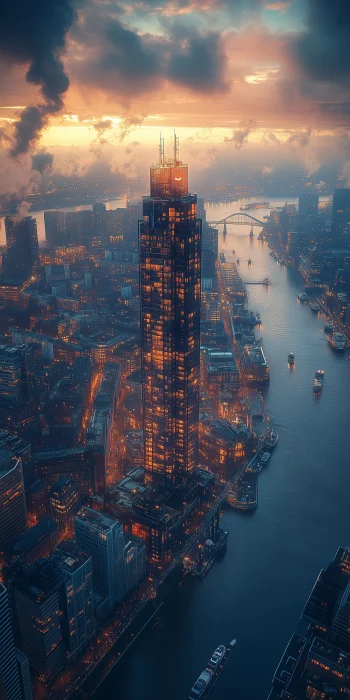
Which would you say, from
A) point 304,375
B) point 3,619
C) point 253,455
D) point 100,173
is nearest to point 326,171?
point 100,173

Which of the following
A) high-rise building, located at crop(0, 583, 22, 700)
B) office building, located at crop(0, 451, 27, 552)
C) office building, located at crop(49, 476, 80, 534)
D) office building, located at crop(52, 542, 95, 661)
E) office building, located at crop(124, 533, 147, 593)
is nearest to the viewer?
high-rise building, located at crop(0, 583, 22, 700)

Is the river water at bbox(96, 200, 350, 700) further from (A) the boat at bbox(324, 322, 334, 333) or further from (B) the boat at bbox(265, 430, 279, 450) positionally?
(A) the boat at bbox(324, 322, 334, 333)

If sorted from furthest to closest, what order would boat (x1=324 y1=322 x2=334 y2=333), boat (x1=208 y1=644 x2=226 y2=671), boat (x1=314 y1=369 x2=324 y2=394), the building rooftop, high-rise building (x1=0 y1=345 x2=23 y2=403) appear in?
boat (x1=324 y1=322 x2=334 y2=333) → boat (x1=314 y1=369 x2=324 y2=394) → high-rise building (x1=0 y1=345 x2=23 y2=403) → the building rooftop → boat (x1=208 y1=644 x2=226 y2=671)

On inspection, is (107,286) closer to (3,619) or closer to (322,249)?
(322,249)

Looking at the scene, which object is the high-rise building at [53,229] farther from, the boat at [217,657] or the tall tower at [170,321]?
the boat at [217,657]

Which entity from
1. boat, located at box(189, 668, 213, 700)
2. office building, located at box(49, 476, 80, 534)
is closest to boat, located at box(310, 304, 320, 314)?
office building, located at box(49, 476, 80, 534)
